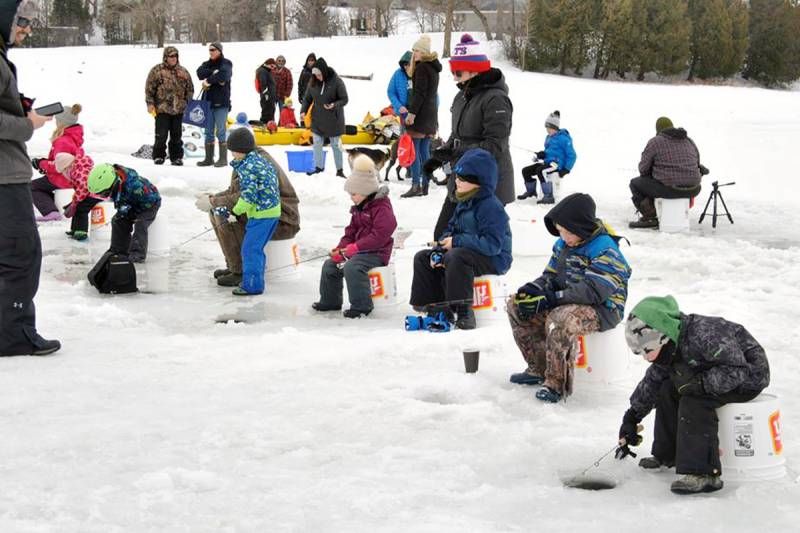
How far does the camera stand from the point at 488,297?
7.81m

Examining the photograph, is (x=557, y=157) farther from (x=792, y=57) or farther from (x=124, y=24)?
(x=124, y=24)

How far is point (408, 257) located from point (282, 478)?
6255 millimetres

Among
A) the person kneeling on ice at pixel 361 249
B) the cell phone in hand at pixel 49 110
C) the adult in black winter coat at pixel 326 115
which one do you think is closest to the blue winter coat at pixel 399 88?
the adult in black winter coat at pixel 326 115

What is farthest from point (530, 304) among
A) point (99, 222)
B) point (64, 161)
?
point (99, 222)

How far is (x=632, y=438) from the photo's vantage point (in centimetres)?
491

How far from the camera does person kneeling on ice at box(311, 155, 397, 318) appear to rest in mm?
8359

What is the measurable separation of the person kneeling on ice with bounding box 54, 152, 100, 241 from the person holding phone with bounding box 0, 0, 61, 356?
3929mm

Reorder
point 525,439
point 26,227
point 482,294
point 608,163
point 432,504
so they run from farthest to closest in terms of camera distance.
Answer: point 608,163 < point 482,294 < point 26,227 < point 525,439 < point 432,504

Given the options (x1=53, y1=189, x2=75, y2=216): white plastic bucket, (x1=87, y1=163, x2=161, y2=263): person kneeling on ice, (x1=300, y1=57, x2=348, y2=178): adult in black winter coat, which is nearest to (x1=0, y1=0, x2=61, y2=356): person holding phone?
(x1=87, y1=163, x2=161, y2=263): person kneeling on ice

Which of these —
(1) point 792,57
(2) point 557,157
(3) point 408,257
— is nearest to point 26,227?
(3) point 408,257

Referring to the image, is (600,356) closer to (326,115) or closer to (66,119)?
(66,119)

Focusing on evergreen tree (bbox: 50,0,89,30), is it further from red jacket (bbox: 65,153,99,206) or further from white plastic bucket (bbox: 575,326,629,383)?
white plastic bucket (bbox: 575,326,629,383)

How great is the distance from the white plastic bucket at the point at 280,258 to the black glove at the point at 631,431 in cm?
514

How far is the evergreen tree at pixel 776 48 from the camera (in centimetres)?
4453
